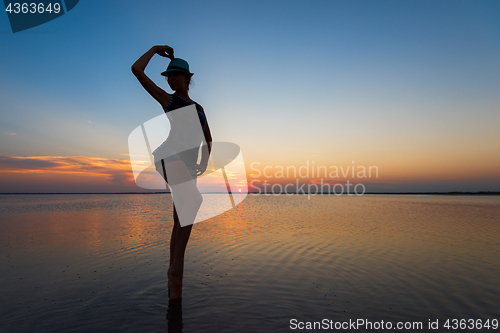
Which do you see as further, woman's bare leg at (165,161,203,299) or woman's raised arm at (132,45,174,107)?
woman's bare leg at (165,161,203,299)

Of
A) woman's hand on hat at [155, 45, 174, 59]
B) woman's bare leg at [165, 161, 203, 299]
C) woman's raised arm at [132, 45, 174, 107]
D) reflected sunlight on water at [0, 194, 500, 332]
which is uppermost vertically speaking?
woman's hand on hat at [155, 45, 174, 59]

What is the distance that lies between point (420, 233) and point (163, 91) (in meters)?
11.0

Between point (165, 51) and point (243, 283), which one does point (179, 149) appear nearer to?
point (165, 51)

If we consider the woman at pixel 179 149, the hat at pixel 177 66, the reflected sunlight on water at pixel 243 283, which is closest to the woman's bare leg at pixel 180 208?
the woman at pixel 179 149

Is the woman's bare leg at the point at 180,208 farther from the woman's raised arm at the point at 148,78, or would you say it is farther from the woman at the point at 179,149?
the woman's raised arm at the point at 148,78

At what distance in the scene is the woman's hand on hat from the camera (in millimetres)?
3195

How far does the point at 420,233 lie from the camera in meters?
9.87

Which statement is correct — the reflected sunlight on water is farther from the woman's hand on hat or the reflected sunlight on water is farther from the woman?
the woman's hand on hat

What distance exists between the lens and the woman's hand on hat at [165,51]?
10.5 feet

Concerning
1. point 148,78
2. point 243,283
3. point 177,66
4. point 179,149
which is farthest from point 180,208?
point 243,283

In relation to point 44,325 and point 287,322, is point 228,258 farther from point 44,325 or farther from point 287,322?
point 44,325

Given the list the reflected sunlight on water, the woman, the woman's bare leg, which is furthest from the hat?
the reflected sunlight on water

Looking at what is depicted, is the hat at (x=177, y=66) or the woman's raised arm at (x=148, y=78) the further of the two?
the hat at (x=177, y=66)

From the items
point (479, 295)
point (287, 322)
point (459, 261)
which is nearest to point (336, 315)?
point (287, 322)
